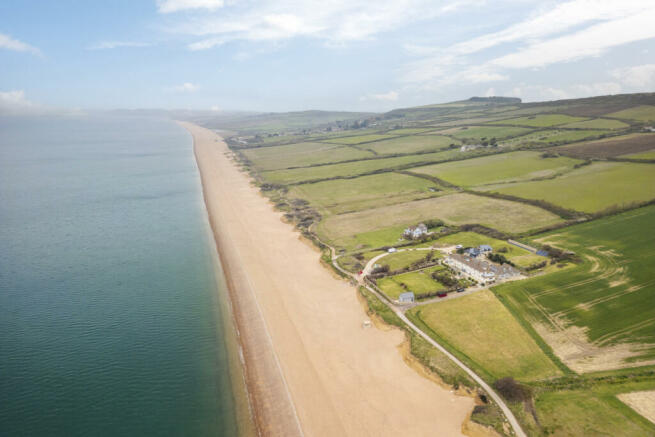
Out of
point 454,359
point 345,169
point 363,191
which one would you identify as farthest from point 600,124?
point 454,359

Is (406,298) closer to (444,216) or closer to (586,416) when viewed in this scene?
(586,416)

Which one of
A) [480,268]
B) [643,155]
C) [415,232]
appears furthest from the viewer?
[643,155]

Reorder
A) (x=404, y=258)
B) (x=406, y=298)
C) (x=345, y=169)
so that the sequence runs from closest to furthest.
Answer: (x=406, y=298), (x=404, y=258), (x=345, y=169)

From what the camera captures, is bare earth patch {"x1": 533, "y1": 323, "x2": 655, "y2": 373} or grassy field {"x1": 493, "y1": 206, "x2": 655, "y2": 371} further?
grassy field {"x1": 493, "y1": 206, "x2": 655, "y2": 371}

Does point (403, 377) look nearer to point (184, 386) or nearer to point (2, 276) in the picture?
point (184, 386)

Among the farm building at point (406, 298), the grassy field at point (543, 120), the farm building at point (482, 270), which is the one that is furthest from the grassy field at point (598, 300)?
the grassy field at point (543, 120)

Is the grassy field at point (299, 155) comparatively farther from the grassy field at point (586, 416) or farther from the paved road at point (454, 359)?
the grassy field at point (586, 416)

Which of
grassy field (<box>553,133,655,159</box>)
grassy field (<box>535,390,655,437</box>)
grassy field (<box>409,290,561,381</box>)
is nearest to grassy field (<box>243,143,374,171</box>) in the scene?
grassy field (<box>553,133,655,159</box>)

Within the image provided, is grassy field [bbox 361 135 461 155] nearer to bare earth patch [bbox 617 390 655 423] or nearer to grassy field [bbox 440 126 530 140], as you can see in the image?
grassy field [bbox 440 126 530 140]
